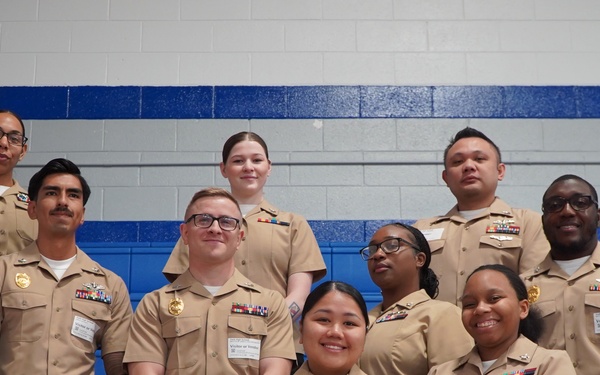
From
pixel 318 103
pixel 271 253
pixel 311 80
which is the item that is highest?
pixel 311 80

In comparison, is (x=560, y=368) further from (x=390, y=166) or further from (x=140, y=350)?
(x=390, y=166)

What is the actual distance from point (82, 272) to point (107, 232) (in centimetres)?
227

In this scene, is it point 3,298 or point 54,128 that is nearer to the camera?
point 3,298

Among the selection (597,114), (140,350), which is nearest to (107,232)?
(140,350)

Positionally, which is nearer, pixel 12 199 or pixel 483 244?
pixel 483 244

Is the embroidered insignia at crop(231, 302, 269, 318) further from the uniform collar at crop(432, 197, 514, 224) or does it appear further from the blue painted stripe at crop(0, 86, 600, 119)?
the blue painted stripe at crop(0, 86, 600, 119)

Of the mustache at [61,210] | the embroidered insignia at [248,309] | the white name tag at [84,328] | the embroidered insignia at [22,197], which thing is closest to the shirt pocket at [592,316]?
the embroidered insignia at [248,309]

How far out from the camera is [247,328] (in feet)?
11.2

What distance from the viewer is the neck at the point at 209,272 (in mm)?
3498

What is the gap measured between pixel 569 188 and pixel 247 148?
154 centimetres

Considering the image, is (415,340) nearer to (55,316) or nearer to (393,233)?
(393,233)

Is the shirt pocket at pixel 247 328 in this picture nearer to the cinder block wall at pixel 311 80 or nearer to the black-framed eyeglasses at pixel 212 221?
the black-framed eyeglasses at pixel 212 221

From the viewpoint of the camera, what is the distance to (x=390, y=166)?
6.15 m

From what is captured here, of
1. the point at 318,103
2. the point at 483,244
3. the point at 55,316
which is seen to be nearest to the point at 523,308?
the point at 483,244
